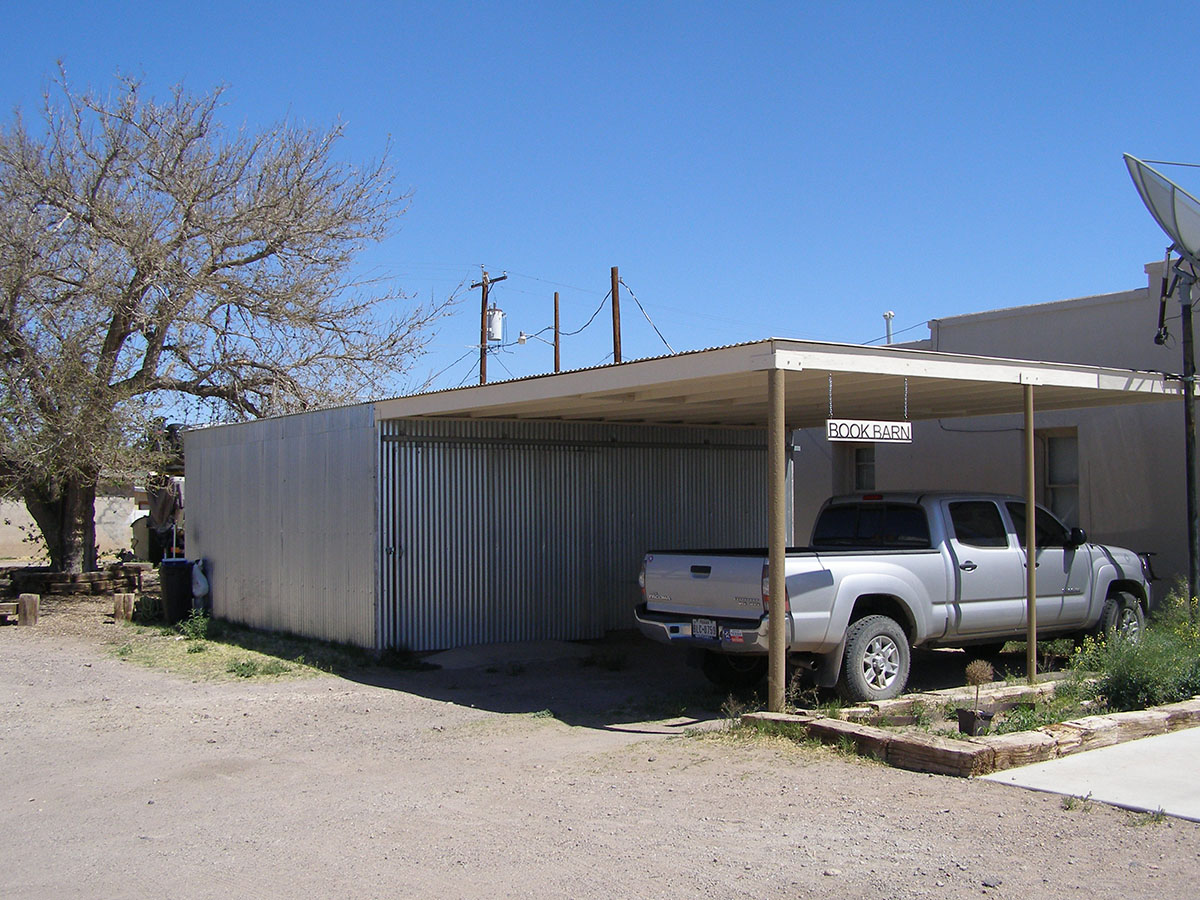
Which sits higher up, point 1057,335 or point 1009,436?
point 1057,335

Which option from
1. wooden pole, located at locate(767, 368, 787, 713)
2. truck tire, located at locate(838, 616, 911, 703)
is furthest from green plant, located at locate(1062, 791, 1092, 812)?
A: truck tire, located at locate(838, 616, 911, 703)

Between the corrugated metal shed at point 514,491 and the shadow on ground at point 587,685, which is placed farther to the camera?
the corrugated metal shed at point 514,491

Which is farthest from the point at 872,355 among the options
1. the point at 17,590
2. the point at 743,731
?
the point at 17,590

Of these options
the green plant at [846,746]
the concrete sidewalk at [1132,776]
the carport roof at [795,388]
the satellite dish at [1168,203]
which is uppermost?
the satellite dish at [1168,203]

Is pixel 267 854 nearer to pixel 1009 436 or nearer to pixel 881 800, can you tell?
pixel 881 800

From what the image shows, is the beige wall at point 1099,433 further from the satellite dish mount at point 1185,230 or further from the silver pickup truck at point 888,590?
the silver pickup truck at point 888,590

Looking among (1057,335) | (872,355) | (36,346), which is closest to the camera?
(872,355)

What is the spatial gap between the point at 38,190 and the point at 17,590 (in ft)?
24.6

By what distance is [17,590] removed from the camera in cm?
2077

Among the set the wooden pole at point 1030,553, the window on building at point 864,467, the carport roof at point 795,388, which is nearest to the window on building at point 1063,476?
the carport roof at point 795,388

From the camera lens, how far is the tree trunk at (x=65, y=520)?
20.0 m

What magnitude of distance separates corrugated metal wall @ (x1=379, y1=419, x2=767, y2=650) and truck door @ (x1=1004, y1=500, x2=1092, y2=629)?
529 centimetres

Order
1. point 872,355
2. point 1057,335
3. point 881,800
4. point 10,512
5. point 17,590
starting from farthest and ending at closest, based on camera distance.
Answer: point 10,512 → point 17,590 → point 1057,335 → point 872,355 → point 881,800

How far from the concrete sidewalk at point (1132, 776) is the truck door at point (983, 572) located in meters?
2.16
